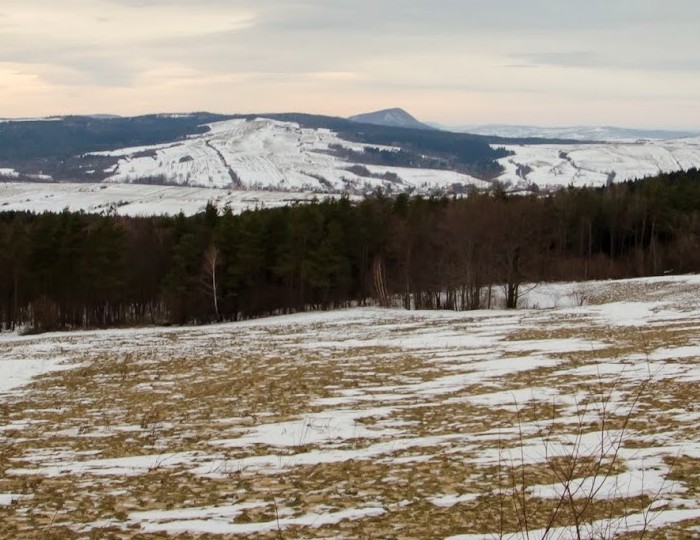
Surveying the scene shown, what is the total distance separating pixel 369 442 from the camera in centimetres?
1254

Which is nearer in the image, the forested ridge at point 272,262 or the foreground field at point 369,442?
the foreground field at point 369,442

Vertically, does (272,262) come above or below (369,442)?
below

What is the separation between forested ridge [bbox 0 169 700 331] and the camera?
58.6m

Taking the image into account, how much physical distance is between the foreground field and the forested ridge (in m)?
30.6

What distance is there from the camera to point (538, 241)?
62.9 metres

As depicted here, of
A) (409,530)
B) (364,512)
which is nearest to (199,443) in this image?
(364,512)

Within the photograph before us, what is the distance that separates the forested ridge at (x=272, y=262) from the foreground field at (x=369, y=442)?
100 ft

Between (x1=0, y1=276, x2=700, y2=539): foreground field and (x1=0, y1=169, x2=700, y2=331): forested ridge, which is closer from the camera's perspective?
(x1=0, y1=276, x2=700, y2=539): foreground field

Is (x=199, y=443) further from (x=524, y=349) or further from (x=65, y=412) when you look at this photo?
(x=524, y=349)

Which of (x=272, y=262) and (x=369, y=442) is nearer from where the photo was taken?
(x=369, y=442)

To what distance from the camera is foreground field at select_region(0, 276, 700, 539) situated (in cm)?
839

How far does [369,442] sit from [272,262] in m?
55.2

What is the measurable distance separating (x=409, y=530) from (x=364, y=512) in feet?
2.85

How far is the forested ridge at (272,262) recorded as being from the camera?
58.6 m
